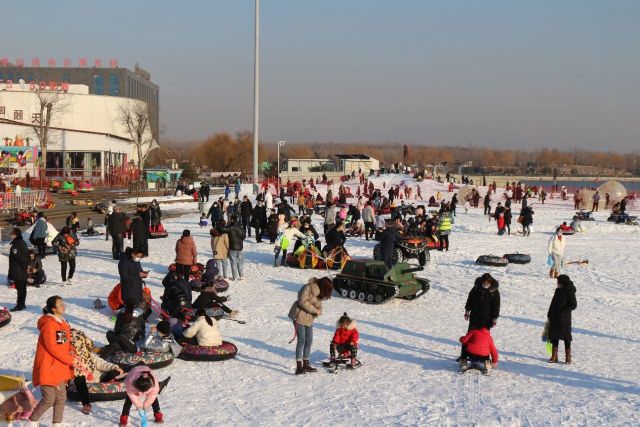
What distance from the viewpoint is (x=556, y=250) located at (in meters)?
20.1

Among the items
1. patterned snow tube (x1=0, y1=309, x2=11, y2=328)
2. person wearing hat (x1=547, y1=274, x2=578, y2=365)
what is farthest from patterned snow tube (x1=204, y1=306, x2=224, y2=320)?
person wearing hat (x1=547, y1=274, x2=578, y2=365)

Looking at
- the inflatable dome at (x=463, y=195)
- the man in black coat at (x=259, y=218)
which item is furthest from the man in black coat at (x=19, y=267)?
the inflatable dome at (x=463, y=195)

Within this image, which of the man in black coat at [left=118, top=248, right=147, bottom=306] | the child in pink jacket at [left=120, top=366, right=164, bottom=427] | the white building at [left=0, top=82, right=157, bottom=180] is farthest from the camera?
the white building at [left=0, top=82, right=157, bottom=180]

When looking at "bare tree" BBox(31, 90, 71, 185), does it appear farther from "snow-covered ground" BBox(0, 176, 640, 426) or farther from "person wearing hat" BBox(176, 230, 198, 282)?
"snow-covered ground" BBox(0, 176, 640, 426)

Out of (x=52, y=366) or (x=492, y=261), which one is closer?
(x=52, y=366)

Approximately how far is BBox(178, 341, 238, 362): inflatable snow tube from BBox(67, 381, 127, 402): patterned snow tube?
2.08 metres

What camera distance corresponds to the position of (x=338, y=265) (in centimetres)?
2077

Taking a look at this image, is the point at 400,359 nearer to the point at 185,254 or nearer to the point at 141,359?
the point at 141,359

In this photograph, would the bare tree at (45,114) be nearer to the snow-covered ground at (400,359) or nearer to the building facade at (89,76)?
the snow-covered ground at (400,359)

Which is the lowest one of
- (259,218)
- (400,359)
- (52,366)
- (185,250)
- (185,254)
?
(400,359)

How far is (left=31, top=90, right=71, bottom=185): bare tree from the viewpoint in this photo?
54.1m

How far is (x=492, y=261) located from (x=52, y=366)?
1663 centimetres

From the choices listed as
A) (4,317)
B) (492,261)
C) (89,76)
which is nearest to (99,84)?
(89,76)

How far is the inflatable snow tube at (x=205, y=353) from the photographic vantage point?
454 inches
